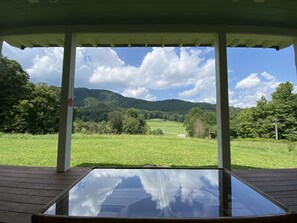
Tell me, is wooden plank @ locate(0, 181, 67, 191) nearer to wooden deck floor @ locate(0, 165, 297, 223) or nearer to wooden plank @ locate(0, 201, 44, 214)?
wooden deck floor @ locate(0, 165, 297, 223)

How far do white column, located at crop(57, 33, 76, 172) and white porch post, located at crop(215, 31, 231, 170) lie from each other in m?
2.38

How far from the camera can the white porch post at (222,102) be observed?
307cm

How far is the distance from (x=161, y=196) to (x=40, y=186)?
1.90m

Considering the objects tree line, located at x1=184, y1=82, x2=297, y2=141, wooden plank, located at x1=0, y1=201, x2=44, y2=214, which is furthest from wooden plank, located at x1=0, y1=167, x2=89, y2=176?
tree line, located at x1=184, y1=82, x2=297, y2=141

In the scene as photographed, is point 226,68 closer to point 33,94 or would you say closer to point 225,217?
point 225,217

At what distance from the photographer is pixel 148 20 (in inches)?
126

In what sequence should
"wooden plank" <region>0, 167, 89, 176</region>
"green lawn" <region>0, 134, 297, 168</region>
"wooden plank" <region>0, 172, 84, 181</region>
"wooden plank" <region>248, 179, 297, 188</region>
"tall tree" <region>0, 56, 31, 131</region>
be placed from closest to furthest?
"wooden plank" <region>248, 179, 297, 188</region> → "wooden plank" <region>0, 172, 84, 181</region> → "wooden plank" <region>0, 167, 89, 176</region> → "green lawn" <region>0, 134, 297, 168</region> → "tall tree" <region>0, 56, 31, 131</region>

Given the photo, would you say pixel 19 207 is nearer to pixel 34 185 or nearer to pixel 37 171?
pixel 34 185

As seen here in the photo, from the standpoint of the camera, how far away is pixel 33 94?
21.1 ft

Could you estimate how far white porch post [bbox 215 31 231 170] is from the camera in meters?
3.07

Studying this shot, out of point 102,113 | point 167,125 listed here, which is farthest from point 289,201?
point 102,113

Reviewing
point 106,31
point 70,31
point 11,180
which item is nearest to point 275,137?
point 106,31

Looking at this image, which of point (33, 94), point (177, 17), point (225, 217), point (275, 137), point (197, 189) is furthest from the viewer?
point (275, 137)

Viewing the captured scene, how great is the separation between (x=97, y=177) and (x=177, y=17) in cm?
267
